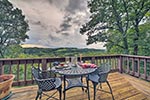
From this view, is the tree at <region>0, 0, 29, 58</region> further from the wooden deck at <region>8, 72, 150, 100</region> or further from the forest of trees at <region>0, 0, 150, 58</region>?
the wooden deck at <region>8, 72, 150, 100</region>

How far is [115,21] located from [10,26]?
312 inches

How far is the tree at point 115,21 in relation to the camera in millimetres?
7723

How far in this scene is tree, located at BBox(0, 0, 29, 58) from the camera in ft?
28.7

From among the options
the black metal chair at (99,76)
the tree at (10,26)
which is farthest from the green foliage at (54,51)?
the black metal chair at (99,76)

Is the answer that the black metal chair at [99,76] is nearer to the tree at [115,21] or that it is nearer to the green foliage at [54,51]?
the green foliage at [54,51]

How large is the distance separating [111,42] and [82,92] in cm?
625

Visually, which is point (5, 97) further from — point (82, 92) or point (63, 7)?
point (63, 7)

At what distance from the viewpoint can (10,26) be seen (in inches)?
363

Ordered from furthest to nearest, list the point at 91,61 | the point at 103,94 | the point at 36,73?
the point at 91,61 < the point at 103,94 < the point at 36,73

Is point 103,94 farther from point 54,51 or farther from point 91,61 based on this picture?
point 54,51

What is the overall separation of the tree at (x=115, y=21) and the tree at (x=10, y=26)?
4.78 metres

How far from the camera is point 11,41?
938cm

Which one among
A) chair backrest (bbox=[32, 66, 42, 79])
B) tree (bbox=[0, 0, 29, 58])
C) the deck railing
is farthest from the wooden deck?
tree (bbox=[0, 0, 29, 58])

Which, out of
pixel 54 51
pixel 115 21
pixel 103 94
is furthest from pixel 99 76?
pixel 115 21
